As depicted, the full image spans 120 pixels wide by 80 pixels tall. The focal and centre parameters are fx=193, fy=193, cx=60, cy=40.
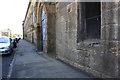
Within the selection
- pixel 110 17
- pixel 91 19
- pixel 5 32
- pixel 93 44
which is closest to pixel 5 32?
pixel 5 32

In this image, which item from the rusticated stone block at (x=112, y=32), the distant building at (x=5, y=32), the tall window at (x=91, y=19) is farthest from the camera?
the distant building at (x=5, y=32)

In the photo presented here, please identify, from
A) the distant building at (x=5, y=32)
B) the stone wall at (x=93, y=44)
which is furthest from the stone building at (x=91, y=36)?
the distant building at (x=5, y=32)

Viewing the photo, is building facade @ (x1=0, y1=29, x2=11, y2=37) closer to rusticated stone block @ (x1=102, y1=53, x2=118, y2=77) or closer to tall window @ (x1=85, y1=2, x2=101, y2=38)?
tall window @ (x1=85, y1=2, x2=101, y2=38)

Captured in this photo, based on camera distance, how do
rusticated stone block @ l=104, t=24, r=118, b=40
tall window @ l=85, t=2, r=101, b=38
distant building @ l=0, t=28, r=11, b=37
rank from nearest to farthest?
rusticated stone block @ l=104, t=24, r=118, b=40 < tall window @ l=85, t=2, r=101, b=38 < distant building @ l=0, t=28, r=11, b=37

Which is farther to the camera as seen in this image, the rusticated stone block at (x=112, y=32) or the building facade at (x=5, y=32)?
the building facade at (x=5, y=32)

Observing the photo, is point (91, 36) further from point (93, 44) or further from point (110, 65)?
point (110, 65)

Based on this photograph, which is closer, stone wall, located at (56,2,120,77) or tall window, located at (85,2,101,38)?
stone wall, located at (56,2,120,77)

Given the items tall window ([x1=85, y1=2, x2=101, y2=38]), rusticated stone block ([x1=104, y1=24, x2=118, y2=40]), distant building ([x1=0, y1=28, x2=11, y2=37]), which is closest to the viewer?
rusticated stone block ([x1=104, y1=24, x2=118, y2=40])

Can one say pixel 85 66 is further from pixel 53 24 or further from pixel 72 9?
pixel 53 24

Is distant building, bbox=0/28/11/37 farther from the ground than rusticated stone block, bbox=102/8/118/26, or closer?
farther from the ground

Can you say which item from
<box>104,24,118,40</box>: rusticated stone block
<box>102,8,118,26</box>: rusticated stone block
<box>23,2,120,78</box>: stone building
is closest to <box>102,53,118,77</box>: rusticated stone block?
<box>23,2,120,78</box>: stone building

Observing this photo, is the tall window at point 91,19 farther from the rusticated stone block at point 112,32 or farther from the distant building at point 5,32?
the distant building at point 5,32

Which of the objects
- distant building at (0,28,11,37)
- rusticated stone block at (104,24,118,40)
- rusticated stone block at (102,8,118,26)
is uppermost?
distant building at (0,28,11,37)

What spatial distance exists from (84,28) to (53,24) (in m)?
6.25
